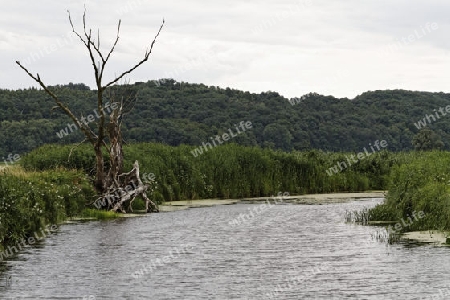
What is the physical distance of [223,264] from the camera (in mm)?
21391

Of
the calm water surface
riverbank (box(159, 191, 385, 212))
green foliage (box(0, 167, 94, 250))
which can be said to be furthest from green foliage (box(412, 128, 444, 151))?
the calm water surface

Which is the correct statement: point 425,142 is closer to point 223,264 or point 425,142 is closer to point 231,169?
point 231,169

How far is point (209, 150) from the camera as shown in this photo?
1865 inches

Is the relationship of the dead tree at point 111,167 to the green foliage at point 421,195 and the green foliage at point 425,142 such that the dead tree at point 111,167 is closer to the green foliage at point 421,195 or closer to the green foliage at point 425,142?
the green foliage at point 421,195

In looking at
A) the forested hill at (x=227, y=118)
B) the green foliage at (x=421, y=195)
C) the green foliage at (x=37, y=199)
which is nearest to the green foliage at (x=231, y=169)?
the green foliage at (x=37, y=199)

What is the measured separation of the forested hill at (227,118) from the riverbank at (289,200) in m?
35.6

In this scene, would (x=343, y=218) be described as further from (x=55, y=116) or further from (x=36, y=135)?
(x=55, y=116)

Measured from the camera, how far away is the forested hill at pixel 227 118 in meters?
86.4

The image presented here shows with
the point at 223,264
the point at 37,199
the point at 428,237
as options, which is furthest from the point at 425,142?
the point at 223,264

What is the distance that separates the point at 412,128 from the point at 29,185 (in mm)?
97016

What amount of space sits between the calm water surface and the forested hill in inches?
2075

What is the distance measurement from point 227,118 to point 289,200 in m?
60.7

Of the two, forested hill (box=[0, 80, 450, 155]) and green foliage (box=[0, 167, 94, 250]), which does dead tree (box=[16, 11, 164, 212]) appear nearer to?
green foliage (box=[0, 167, 94, 250])

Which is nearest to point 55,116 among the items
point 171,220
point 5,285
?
point 171,220
